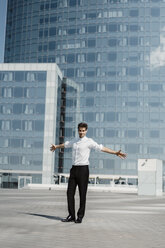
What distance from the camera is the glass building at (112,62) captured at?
286 feet

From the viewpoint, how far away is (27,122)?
7262cm

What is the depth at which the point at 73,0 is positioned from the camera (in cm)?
9538

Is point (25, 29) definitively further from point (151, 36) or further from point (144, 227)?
point (144, 227)

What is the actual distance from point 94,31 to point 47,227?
8833 centimetres

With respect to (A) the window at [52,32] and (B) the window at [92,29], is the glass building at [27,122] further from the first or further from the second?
(A) the window at [52,32]

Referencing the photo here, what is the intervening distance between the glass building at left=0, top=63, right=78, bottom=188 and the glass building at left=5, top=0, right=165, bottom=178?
50.7 feet

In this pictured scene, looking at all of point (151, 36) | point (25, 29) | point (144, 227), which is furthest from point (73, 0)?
point (144, 227)

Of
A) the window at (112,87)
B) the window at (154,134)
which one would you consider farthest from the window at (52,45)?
the window at (154,134)

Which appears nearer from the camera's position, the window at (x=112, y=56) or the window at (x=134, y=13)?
the window at (x=112, y=56)

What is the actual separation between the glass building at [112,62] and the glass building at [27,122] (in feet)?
50.7

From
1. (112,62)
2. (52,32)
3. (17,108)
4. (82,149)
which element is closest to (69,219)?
(82,149)

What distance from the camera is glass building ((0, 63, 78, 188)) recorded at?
7188 centimetres

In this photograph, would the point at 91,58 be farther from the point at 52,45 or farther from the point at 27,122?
the point at 27,122

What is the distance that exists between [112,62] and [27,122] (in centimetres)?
2715
